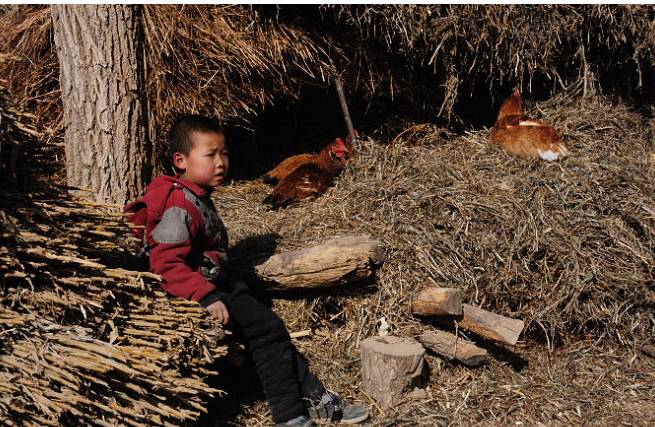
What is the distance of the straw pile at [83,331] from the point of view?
254cm

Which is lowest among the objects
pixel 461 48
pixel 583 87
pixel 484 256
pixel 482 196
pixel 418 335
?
pixel 418 335

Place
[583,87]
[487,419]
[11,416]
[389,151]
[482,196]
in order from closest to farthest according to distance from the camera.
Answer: [11,416]
[487,419]
[482,196]
[389,151]
[583,87]

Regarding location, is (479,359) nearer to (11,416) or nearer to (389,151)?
(389,151)

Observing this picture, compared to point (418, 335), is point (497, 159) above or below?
above

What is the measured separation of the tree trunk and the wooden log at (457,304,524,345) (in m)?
2.20

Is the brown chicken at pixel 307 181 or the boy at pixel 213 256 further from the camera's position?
the brown chicken at pixel 307 181

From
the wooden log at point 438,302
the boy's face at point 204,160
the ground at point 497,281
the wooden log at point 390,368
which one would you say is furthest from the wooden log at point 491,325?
the boy's face at point 204,160

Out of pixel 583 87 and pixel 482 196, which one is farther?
pixel 583 87

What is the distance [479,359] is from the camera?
4145mm

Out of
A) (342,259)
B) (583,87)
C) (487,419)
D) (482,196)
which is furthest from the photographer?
(583,87)

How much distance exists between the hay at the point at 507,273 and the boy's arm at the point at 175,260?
1007 millimetres

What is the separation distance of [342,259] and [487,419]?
1.22 m

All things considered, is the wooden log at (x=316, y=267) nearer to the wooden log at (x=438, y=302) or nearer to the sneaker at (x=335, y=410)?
the wooden log at (x=438, y=302)

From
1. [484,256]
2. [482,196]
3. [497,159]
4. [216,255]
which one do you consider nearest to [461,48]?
[497,159]
